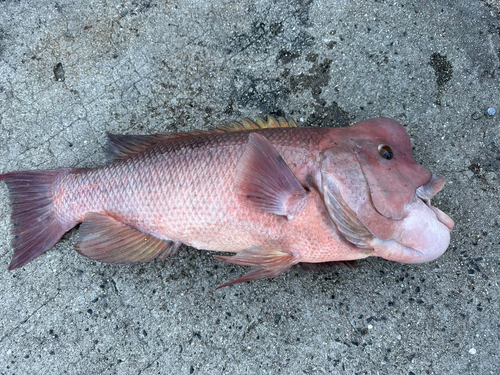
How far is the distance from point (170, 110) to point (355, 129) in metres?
1.46

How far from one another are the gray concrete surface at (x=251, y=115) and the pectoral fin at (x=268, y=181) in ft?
2.62

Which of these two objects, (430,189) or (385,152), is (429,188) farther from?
(385,152)

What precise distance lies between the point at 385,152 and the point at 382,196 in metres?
0.26


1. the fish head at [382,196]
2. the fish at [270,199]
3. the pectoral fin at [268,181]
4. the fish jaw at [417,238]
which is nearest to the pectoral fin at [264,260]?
the fish at [270,199]

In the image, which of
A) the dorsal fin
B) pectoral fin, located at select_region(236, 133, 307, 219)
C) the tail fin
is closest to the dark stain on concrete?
the dorsal fin

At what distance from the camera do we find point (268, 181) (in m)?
1.80

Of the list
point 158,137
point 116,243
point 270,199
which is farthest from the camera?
point 158,137

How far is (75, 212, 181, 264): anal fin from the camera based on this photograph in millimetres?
2129

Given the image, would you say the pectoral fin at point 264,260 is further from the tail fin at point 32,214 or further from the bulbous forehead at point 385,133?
the tail fin at point 32,214

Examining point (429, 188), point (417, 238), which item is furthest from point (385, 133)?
point (417, 238)

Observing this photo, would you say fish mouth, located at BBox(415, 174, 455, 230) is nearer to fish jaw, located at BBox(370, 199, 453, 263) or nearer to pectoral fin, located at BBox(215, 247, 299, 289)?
fish jaw, located at BBox(370, 199, 453, 263)

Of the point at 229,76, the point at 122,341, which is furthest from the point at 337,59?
the point at 122,341

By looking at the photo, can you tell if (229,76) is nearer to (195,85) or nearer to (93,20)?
(195,85)

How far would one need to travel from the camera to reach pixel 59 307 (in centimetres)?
246
